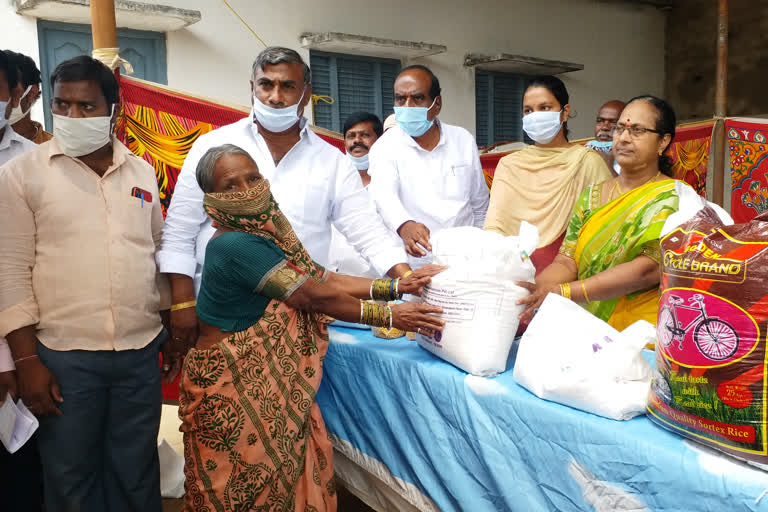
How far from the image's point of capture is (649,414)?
53.9 inches

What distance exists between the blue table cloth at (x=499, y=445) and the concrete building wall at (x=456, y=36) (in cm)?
472

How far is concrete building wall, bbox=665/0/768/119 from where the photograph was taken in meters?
8.86

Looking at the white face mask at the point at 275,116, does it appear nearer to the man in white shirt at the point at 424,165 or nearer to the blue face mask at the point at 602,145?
the man in white shirt at the point at 424,165

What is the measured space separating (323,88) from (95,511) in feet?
19.0

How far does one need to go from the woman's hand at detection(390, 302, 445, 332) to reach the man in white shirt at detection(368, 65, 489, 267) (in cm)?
90

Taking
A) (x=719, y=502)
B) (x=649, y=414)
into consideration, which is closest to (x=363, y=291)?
(x=649, y=414)

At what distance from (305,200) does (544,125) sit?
1.18 m

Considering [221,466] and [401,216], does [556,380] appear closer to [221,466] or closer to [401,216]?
[221,466]

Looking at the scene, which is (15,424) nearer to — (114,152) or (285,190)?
(114,152)

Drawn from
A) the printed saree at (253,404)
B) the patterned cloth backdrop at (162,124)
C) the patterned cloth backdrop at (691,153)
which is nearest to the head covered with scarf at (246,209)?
the printed saree at (253,404)

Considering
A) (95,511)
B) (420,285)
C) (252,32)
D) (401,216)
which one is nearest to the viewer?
(420,285)

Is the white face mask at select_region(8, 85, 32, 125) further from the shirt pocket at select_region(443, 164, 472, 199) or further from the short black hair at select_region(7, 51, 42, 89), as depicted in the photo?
the shirt pocket at select_region(443, 164, 472, 199)

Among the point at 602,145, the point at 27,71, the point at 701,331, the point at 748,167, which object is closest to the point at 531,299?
the point at 701,331

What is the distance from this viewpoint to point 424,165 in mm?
2947
